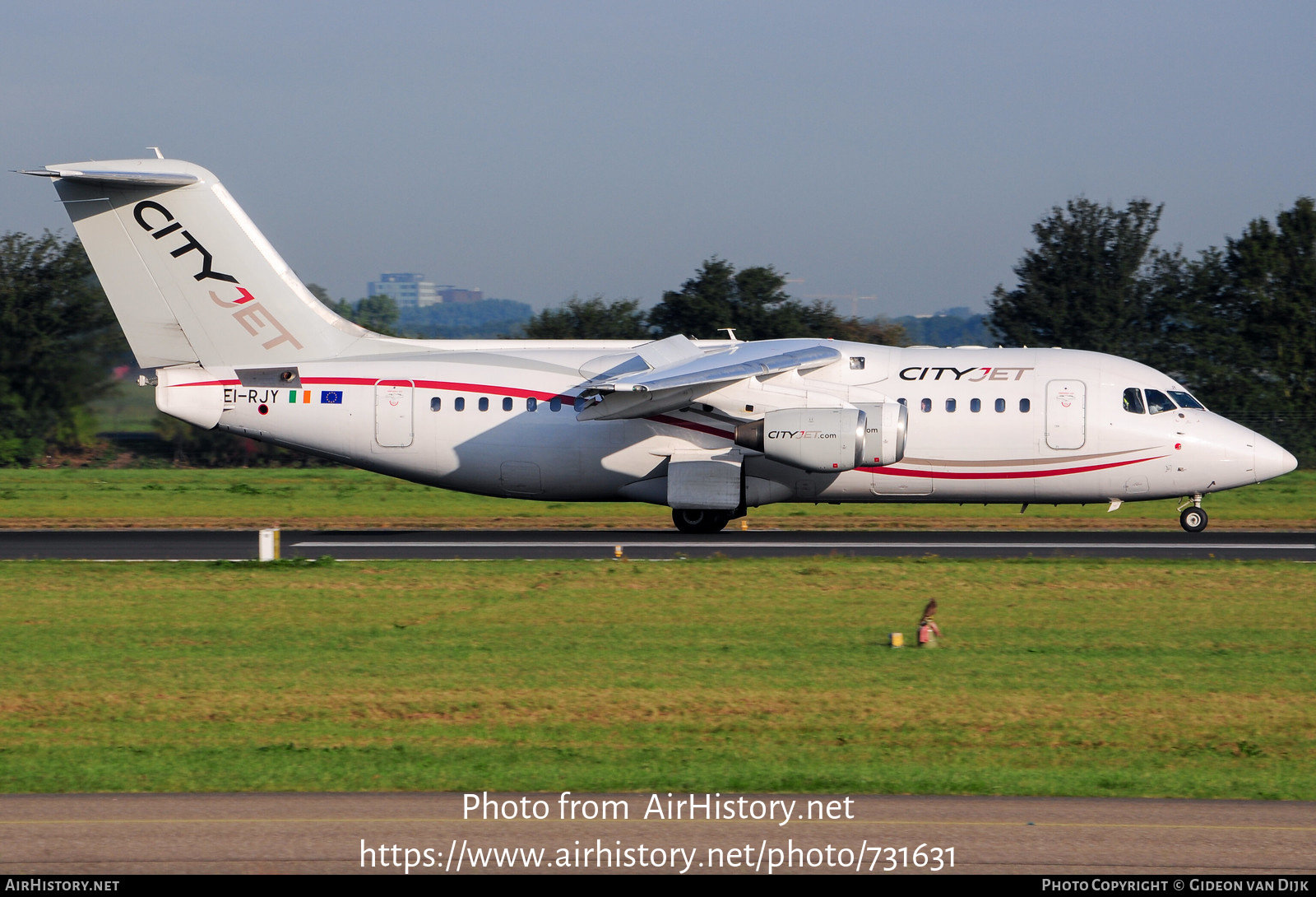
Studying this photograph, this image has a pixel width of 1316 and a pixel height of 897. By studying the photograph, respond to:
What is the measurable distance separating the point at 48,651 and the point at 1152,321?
51183 millimetres

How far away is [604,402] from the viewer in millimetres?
26016

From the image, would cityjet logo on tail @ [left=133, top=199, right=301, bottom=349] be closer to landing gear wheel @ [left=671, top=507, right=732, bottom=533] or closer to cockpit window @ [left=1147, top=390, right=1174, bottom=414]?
landing gear wheel @ [left=671, top=507, right=732, bottom=533]

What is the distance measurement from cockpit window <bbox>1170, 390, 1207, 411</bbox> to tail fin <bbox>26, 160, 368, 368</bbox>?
17.7 meters

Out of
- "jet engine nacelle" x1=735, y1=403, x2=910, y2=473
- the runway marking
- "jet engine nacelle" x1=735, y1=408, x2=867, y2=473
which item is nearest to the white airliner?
"jet engine nacelle" x1=735, y1=403, x2=910, y2=473

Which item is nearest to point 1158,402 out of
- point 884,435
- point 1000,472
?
point 1000,472

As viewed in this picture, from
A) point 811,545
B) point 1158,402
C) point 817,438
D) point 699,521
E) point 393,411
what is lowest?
point 811,545

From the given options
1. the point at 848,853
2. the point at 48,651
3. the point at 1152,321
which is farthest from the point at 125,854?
the point at 1152,321

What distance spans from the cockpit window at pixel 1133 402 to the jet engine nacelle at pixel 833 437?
4.77 metres

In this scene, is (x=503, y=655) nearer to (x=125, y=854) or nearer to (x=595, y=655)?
(x=595, y=655)

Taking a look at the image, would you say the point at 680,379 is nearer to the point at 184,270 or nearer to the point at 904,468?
the point at 904,468

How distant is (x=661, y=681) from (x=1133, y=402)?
16.5m

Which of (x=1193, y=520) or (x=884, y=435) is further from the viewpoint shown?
(x=1193, y=520)

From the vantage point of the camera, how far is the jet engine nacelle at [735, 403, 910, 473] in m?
25.4

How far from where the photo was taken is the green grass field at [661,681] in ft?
35.4
